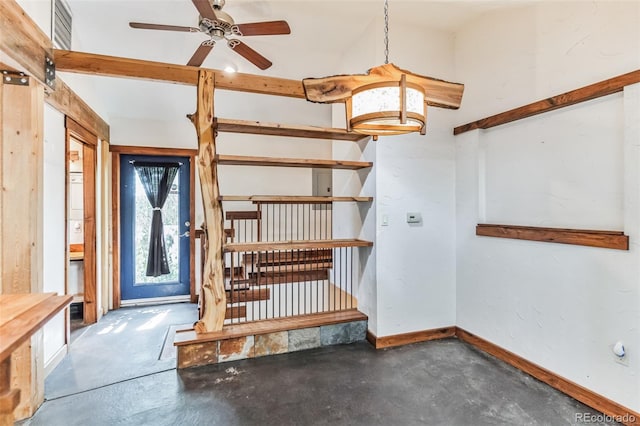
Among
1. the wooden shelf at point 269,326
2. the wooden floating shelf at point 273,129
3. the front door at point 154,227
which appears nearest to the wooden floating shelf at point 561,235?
the wooden shelf at point 269,326

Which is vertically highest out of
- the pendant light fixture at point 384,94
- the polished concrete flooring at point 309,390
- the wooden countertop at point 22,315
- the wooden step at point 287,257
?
the pendant light fixture at point 384,94

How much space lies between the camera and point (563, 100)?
233 centimetres

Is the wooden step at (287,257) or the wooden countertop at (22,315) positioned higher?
the wooden countertop at (22,315)

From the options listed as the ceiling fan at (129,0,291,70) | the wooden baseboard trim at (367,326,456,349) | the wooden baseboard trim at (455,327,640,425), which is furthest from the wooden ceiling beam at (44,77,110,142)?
the wooden baseboard trim at (455,327,640,425)

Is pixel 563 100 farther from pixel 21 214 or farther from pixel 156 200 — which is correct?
pixel 156 200

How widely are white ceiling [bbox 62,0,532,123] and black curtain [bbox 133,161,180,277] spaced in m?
1.11

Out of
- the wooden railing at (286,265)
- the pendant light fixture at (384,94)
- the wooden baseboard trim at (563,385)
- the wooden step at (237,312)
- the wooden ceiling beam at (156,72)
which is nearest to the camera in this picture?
the pendant light fixture at (384,94)

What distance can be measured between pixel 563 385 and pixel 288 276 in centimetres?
277

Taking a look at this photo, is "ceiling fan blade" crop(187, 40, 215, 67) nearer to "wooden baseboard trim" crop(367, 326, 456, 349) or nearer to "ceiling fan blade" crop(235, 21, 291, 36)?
"ceiling fan blade" crop(235, 21, 291, 36)

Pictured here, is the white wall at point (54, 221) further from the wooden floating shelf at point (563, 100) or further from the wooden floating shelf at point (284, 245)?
the wooden floating shelf at point (563, 100)

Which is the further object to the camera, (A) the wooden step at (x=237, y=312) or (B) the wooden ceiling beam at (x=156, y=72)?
(A) the wooden step at (x=237, y=312)

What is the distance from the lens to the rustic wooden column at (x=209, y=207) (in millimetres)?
2746

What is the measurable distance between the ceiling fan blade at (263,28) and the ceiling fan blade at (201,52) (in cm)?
30

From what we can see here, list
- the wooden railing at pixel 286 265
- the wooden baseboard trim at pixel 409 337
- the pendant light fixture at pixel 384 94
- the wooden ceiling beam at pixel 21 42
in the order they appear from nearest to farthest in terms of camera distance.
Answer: the pendant light fixture at pixel 384 94 < the wooden ceiling beam at pixel 21 42 < the wooden baseboard trim at pixel 409 337 < the wooden railing at pixel 286 265
